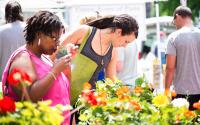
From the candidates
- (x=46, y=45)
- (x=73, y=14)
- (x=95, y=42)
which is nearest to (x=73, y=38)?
(x=95, y=42)

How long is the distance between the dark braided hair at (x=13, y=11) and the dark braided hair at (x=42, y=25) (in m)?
2.78

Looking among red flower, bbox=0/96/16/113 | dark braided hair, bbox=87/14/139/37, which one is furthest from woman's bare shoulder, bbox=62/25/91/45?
red flower, bbox=0/96/16/113

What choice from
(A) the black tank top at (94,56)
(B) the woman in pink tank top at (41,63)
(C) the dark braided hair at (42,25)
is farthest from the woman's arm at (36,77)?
(A) the black tank top at (94,56)

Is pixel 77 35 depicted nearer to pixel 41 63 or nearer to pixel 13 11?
Answer: pixel 41 63

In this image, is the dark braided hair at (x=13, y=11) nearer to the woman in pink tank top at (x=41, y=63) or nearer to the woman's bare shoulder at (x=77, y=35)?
the woman's bare shoulder at (x=77, y=35)

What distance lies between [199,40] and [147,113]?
3230mm

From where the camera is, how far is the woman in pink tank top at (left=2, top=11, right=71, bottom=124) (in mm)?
3471

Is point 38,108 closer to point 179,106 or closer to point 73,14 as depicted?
point 179,106

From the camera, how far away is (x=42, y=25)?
3.62 metres

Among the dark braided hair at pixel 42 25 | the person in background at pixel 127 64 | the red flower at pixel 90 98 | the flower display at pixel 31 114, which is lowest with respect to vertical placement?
the person in background at pixel 127 64

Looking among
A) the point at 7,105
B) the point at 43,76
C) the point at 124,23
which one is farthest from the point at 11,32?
the point at 7,105

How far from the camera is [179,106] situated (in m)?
3.68

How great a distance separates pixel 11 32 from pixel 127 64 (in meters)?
1.30

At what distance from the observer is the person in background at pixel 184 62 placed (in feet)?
21.8
